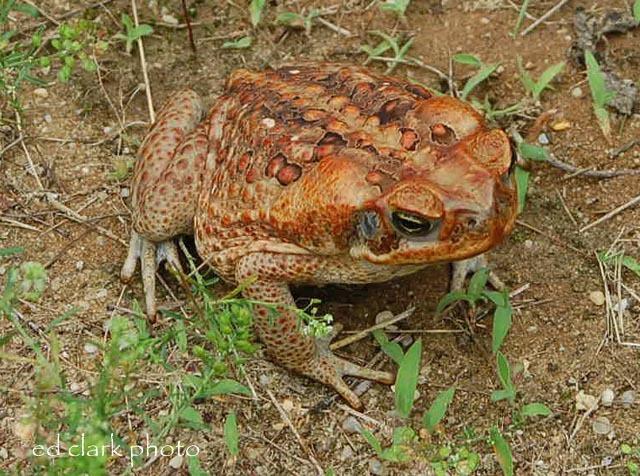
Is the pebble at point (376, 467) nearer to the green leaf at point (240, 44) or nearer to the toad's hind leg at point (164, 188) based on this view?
the toad's hind leg at point (164, 188)

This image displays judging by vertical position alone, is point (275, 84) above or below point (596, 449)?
above

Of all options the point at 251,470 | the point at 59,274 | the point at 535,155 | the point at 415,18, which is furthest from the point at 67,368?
the point at 415,18

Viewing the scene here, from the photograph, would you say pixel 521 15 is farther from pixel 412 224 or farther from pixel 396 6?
pixel 412 224

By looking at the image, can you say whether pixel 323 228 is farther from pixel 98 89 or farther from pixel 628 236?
pixel 98 89

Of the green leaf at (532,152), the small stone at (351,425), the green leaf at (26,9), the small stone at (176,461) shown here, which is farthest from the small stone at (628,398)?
the green leaf at (26,9)

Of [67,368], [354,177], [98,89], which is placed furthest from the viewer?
[98,89]

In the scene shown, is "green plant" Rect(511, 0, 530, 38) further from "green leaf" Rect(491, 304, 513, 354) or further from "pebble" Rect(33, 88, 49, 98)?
"pebble" Rect(33, 88, 49, 98)
